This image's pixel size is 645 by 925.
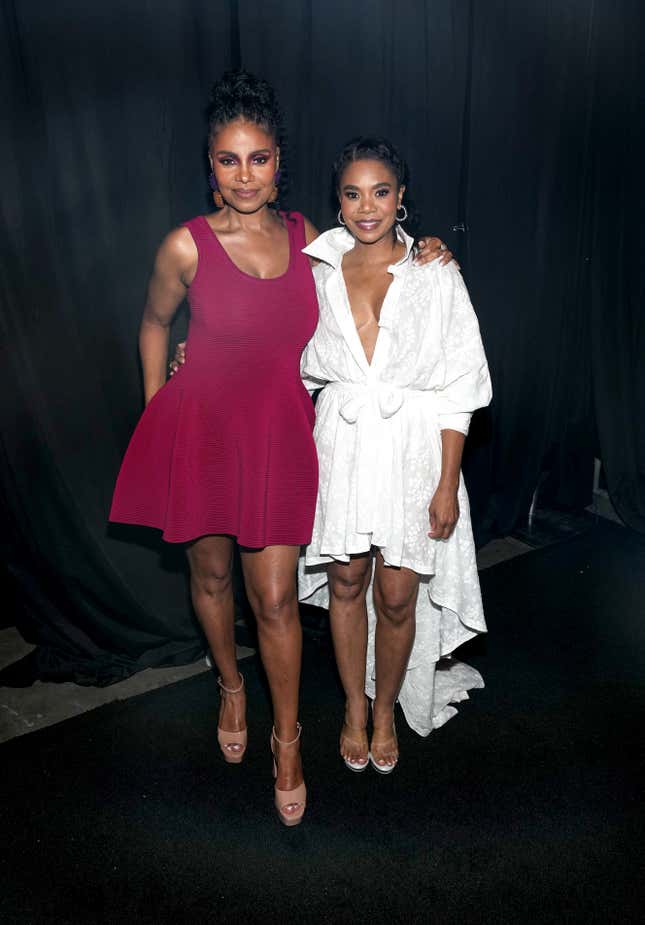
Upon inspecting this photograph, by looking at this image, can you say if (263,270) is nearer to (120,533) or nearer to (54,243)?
(54,243)

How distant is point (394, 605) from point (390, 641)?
0.40 feet

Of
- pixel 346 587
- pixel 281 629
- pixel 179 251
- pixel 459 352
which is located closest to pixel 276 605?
pixel 281 629

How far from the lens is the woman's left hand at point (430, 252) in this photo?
200 centimetres

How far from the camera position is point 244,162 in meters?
1.91

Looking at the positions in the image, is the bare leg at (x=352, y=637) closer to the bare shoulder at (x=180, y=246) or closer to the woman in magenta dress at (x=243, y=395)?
the woman in magenta dress at (x=243, y=395)

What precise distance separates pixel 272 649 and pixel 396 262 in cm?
101

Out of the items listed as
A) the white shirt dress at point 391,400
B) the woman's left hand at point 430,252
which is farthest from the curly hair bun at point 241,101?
the woman's left hand at point 430,252

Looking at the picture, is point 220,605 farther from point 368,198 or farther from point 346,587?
point 368,198

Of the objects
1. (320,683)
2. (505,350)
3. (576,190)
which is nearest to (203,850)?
(320,683)

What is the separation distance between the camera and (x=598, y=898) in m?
1.94

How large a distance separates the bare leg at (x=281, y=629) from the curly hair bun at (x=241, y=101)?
1.00m

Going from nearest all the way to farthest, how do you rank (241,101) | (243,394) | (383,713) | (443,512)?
(241,101), (243,394), (443,512), (383,713)

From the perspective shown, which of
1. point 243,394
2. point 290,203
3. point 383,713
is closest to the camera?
point 243,394

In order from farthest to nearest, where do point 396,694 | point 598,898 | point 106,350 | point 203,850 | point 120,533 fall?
1. point 120,533
2. point 106,350
3. point 396,694
4. point 203,850
5. point 598,898
